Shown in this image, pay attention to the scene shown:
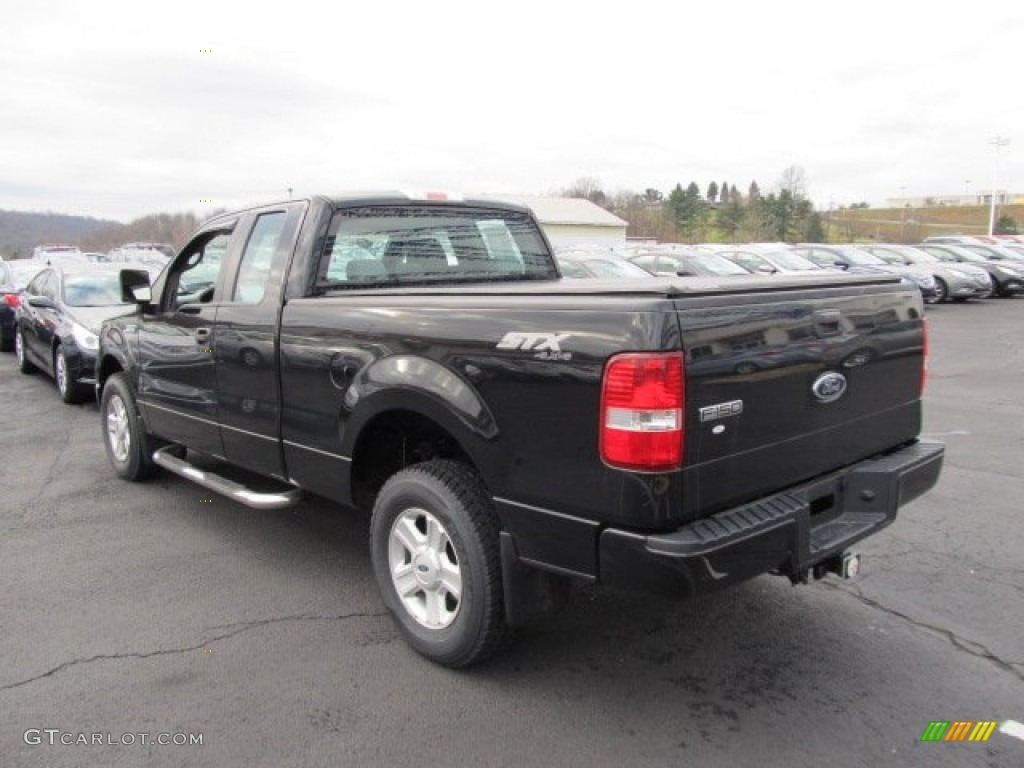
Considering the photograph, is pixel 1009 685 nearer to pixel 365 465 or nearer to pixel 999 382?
pixel 365 465

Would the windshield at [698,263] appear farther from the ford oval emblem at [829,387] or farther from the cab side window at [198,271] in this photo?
the ford oval emblem at [829,387]

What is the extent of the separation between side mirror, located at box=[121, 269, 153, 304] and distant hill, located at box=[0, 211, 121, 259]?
78073mm

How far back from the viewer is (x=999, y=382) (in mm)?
9953

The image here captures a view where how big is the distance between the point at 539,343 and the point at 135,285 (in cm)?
394

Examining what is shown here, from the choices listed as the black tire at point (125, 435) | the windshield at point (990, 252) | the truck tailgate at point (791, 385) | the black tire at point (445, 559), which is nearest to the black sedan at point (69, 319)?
the black tire at point (125, 435)

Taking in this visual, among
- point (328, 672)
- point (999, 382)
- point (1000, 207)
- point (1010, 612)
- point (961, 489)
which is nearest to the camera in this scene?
point (328, 672)

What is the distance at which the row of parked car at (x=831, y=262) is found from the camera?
17.1 meters

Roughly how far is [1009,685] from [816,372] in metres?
1.44

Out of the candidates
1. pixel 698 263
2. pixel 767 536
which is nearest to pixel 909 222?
pixel 698 263

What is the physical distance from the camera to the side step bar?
409 centimetres

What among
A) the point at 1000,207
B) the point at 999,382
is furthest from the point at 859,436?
the point at 1000,207

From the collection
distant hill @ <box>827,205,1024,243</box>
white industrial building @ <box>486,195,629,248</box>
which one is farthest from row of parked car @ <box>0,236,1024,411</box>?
distant hill @ <box>827,205,1024,243</box>

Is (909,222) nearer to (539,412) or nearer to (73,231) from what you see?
(73,231)

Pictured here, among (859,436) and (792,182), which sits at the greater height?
(792,182)
